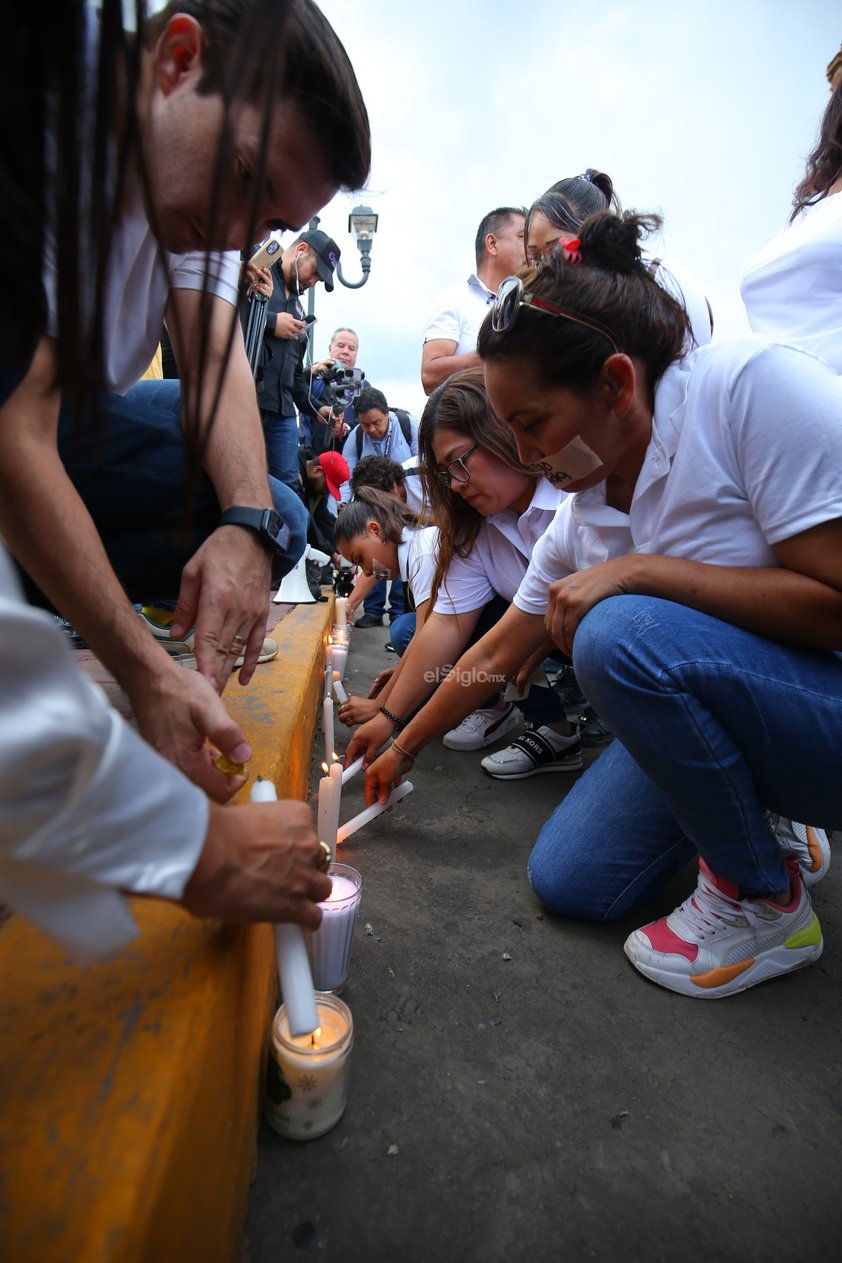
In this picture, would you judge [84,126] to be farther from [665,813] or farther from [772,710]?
[665,813]

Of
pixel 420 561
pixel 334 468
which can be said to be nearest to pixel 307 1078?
pixel 420 561

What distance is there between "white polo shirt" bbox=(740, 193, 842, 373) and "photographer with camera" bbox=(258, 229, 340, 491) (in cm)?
222

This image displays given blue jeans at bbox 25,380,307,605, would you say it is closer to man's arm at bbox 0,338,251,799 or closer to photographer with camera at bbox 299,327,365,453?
man's arm at bbox 0,338,251,799

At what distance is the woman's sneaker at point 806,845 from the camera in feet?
4.96

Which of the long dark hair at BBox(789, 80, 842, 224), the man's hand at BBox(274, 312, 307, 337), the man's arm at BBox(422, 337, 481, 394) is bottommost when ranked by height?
the man's arm at BBox(422, 337, 481, 394)

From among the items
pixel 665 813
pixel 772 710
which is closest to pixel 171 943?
pixel 772 710

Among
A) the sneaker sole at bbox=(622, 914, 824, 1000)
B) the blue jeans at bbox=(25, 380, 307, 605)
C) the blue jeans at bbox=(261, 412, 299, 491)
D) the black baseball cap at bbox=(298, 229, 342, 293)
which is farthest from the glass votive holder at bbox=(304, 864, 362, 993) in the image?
the black baseball cap at bbox=(298, 229, 342, 293)

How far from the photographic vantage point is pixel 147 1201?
463 millimetres

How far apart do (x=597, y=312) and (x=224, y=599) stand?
0.79m

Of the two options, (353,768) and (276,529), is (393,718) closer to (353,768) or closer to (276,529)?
(353,768)

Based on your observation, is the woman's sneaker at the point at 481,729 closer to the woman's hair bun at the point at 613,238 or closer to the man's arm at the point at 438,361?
the man's arm at the point at 438,361

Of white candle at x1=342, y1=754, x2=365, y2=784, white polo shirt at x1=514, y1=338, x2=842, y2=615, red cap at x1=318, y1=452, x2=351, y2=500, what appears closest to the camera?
white polo shirt at x1=514, y1=338, x2=842, y2=615

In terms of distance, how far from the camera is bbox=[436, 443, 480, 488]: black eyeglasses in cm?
204

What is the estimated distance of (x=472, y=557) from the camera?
7.60ft
